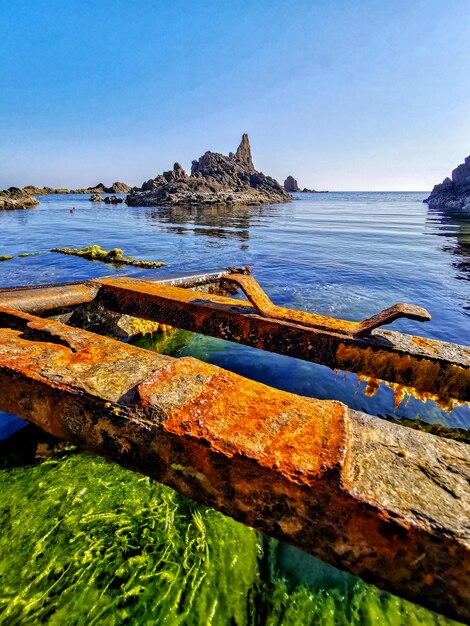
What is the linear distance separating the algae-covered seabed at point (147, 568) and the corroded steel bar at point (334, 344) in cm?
139

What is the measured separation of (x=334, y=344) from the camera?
88.0 inches

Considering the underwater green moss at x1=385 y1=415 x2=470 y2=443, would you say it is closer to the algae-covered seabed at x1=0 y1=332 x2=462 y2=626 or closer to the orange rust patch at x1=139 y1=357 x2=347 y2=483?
the algae-covered seabed at x1=0 y1=332 x2=462 y2=626

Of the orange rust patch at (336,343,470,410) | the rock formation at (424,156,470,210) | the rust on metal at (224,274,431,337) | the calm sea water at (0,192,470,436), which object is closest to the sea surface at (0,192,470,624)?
the calm sea water at (0,192,470,436)

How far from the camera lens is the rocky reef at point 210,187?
6425cm

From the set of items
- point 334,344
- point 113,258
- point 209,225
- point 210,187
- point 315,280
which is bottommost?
point 315,280

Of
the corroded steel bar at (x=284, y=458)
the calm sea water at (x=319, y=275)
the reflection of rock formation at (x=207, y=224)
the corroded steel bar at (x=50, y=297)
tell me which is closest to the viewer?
the corroded steel bar at (x=284, y=458)

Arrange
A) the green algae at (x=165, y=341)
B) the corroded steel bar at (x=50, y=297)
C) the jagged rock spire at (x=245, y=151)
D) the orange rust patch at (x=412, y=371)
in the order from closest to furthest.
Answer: the orange rust patch at (x=412, y=371) < the corroded steel bar at (x=50, y=297) < the green algae at (x=165, y=341) < the jagged rock spire at (x=245, y=151)

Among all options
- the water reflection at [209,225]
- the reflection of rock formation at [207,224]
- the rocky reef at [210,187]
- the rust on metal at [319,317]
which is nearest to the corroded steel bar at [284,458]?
the rust on metal at [319,317]

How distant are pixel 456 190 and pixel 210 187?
63519 mm

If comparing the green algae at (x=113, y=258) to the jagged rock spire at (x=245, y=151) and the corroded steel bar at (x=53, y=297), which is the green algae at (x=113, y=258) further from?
the jagged rock spire at (x=245, y=151)

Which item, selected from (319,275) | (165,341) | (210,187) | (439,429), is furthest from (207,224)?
(210,187)

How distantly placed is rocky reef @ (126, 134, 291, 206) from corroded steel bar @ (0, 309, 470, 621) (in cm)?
6296

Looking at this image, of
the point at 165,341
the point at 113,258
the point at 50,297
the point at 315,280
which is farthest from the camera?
the point at 113,258

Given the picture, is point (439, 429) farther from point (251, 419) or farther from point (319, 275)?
point (319, 275)
